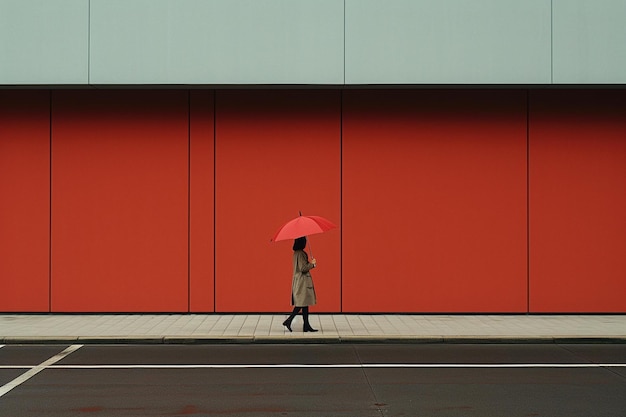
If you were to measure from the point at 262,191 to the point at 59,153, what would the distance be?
4142 mm

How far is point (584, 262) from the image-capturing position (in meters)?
17.2

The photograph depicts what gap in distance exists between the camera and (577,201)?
56.4 ft

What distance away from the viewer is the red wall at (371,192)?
17.1m

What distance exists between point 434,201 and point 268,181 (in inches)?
132

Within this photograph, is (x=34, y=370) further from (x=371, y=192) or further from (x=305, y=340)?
(x=371, y=192)
